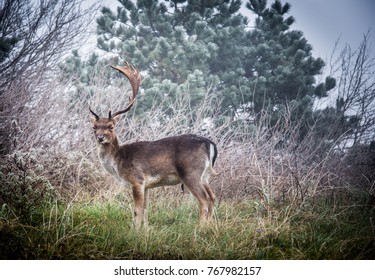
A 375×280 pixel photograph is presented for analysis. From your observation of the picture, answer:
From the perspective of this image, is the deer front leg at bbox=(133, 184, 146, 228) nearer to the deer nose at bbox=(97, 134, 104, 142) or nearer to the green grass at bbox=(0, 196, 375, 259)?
the green grass at bbox=(0, 196, 375, 259)

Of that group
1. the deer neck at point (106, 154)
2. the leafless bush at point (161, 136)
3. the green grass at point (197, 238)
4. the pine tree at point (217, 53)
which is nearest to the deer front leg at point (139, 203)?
the green grass at point (197, 238)

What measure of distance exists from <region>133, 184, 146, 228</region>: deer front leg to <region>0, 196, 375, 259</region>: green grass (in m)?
0.11

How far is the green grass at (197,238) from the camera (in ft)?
11.1

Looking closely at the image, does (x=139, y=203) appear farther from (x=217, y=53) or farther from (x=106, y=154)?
(x=217, y=53)

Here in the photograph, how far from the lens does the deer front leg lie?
13.2 ft

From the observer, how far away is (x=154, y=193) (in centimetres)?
522

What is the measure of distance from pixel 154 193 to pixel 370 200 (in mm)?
2746

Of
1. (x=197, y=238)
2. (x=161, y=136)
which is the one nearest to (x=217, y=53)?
(x=161, y=136)

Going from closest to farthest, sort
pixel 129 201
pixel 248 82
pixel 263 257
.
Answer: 1. pixel 263 257
2. pixel 129 201
3. pixel 248 82

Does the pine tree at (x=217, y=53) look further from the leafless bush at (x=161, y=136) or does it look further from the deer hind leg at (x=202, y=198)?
the deer hind leg at (x=202, y=198)

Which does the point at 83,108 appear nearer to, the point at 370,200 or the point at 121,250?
the point at 121,250

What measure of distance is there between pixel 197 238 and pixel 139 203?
804 millimetres
